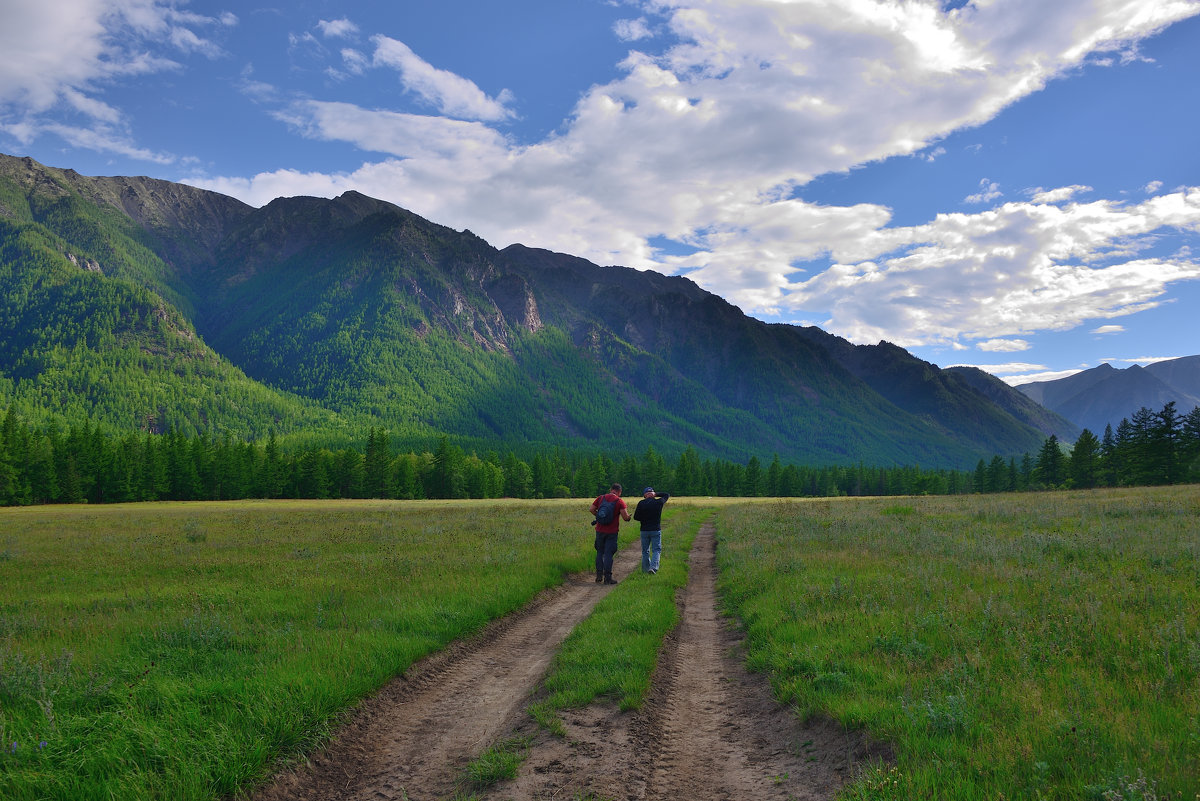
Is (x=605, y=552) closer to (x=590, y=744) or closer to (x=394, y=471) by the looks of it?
(x=590, y=744)

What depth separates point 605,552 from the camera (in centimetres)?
1644

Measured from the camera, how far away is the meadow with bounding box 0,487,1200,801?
4898 millimetres

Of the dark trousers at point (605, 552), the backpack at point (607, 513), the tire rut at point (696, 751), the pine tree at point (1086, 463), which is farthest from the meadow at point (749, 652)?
the pine tree at point (1086, 463)

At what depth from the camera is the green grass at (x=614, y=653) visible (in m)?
7.19

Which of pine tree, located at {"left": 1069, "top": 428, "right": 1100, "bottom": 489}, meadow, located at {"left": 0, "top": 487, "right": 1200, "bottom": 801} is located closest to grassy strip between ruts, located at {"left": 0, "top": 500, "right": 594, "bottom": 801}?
meadow, located at {"left": 0, "top": 487, "right": 1200, "bottom": 801}

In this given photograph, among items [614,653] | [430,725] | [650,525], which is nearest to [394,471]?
[650,525]

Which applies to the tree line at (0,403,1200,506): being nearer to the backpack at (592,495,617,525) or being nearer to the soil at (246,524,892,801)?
the backpack at (592,495,617,525)

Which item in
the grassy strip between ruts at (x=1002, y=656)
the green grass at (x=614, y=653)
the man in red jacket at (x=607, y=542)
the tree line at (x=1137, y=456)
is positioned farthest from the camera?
the tree line at (x=1137, y=456)

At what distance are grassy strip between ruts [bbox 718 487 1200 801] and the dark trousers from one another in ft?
11.7

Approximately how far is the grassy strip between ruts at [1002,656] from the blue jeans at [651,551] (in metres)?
2.35

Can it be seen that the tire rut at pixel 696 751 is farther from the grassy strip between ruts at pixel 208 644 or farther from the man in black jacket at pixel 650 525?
the man in black jacket at pixel 650 525

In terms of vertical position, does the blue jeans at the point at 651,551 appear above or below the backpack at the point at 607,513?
below

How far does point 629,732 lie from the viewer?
251 inches

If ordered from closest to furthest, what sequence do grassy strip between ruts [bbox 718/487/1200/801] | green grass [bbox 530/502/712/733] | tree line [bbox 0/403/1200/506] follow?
grassy strip between ruts [bbox 718/487/1200/801]
green grass [bbox 530/502/712/733]
tree line [bbox 0/403/1200/506]
